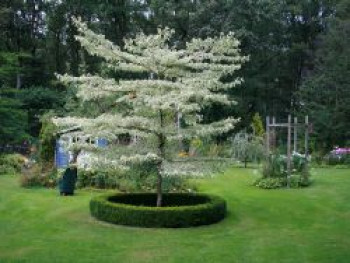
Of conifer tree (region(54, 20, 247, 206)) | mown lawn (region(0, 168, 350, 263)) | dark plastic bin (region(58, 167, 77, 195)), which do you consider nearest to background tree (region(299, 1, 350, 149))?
mown lawn (region(0, 168, 350, 263))

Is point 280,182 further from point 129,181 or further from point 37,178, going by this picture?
point 37,178

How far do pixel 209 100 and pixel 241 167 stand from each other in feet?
35.8

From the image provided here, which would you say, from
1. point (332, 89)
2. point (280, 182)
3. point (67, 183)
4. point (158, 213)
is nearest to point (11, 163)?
point (67, 183)

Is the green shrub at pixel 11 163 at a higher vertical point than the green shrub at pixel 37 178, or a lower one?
higher

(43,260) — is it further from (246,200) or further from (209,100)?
(246,200)

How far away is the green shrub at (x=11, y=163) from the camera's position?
23.0m

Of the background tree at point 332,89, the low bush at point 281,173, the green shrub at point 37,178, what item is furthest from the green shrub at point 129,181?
the background tree at point 332,89

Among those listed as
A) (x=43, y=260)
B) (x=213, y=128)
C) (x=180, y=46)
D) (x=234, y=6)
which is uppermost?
(x=234, y=6)

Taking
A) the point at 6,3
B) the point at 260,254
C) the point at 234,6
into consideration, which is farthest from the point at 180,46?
the point at 260,254

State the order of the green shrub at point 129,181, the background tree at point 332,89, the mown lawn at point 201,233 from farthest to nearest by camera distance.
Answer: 1. the background tree at point 332,89
2. the green shrub at point 129,181
3. the mown lawn at point 201,233

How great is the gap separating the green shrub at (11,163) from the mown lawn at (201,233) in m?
6.49

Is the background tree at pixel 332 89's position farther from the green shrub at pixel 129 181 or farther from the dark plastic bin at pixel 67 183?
the dark plastic bin at pixel 67 183

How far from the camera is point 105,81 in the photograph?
12898 mm

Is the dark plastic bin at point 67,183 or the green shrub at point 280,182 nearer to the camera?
the dark plastic bin at point 67,183
